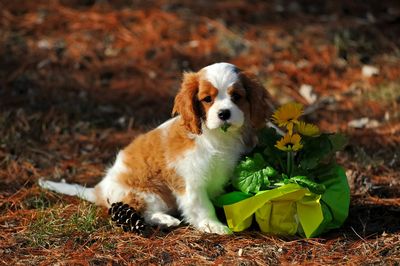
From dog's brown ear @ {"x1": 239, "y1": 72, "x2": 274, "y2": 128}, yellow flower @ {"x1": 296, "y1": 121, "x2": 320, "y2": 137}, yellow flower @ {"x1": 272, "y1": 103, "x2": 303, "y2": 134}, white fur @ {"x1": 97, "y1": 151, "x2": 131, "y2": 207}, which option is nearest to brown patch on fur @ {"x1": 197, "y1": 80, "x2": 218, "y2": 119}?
dog's brown ear @ {"x1": 239, "y1": 72, "x2": 274, "y2": 128}

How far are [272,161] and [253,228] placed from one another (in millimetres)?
505

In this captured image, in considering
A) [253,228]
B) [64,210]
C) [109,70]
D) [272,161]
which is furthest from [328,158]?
[109,70]

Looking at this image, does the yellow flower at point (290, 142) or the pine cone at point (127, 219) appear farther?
the pine cone at point (127, 219)

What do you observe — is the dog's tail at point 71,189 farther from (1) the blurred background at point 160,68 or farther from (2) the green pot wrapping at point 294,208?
(2) the green pot wrapping at point 294,208

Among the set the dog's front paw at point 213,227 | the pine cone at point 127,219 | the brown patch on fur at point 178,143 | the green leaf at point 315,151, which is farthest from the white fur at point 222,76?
the pine cone at point 127,219

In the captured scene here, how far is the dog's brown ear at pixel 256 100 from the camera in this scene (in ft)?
15.0

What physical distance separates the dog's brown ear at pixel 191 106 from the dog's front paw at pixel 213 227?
2.13ft

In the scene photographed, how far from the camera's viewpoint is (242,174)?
181 inches

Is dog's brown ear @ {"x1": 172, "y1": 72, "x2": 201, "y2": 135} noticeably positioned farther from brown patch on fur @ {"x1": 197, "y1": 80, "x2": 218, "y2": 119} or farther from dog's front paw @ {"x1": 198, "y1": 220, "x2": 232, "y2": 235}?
dog's front paw @ {"x1": 198, "y1": 220, "x2": 232, "y2": 235}

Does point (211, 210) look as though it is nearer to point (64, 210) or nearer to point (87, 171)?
point (64, 210)

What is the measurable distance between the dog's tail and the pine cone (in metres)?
0.48

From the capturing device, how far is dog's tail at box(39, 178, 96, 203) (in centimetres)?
518

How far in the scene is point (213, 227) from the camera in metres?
4.64

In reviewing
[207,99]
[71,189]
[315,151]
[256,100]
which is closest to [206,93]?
[207,99]
